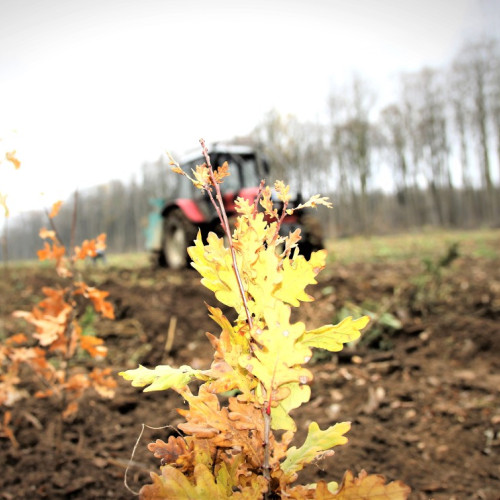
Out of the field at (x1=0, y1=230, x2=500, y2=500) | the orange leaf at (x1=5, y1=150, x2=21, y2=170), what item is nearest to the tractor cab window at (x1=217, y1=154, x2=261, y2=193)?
the field at (x1=0, y1=230, x2=500, y2=500)

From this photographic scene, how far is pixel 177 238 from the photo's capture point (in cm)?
813

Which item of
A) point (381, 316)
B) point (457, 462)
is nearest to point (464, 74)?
point (381, 316)

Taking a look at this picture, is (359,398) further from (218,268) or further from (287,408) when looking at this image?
(218,268)

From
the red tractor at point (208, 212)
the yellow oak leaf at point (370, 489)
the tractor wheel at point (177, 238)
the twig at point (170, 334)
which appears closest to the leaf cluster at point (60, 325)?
the yellow oak leaf at point (370, 489)

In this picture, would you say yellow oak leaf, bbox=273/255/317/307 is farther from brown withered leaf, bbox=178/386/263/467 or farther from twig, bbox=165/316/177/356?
twig, bbox=165/316/177/356

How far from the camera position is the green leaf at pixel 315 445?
80 cm

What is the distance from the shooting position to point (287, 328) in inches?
28.1

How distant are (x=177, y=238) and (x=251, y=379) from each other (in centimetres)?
Result: 749

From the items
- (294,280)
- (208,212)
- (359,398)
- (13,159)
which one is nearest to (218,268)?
(294,280)

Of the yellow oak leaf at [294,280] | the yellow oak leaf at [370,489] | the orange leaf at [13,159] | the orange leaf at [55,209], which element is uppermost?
the orange leaf at [13,159]

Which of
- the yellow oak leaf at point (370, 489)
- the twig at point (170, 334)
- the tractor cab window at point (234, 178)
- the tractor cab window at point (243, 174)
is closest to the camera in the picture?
the yellow oak leaf at point (370, 489)

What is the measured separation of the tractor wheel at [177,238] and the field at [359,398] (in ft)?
6.08

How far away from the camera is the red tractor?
5.66 metres

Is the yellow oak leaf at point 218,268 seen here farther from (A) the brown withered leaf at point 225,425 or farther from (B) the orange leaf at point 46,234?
(B) the orange leaf at point 46,234
